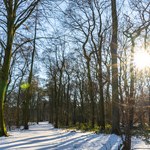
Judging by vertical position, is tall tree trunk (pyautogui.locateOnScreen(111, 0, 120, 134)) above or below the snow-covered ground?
above

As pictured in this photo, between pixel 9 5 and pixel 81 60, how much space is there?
68.5 ft

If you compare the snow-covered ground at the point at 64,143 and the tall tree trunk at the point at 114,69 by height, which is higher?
the tall tree trunk at the point at 114,69

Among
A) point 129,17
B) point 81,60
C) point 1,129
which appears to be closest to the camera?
point 1,129

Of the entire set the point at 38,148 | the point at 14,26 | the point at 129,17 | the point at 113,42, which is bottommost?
the point at 38,148

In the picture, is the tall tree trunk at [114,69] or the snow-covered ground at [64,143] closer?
the snow-covered ground at [64,143]

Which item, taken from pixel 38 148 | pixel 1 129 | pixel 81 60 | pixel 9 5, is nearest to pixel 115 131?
pixel 1 129

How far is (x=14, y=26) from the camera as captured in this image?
1886 cm

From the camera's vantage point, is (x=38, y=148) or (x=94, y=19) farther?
(x=94, y=19)

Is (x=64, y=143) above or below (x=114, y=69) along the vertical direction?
below

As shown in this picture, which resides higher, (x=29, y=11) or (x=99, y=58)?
(x=29, y=11)

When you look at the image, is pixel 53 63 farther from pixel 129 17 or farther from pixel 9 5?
pixel 9 5

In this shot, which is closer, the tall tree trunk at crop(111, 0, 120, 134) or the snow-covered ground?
the snow-covered ground

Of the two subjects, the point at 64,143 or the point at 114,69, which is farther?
the point at 114,69

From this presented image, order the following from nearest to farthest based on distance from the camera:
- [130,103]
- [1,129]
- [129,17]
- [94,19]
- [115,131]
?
[130,103], [1,129], [115,131], [129,17], [94,19]
